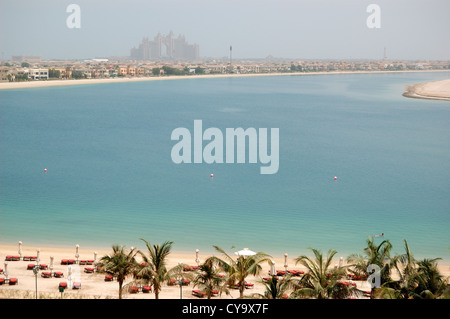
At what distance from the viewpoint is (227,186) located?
23188 millimetres

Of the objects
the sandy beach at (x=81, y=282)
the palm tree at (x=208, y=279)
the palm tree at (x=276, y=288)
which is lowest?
the sandy beach at (x=81, y=282)

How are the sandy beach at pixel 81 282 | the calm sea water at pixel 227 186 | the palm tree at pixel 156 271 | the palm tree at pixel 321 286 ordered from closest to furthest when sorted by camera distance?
the palm tree at pixel 321 286
the palm tree at pixel 156 271
the sandy beach at pixel 81 282
the calm sea water at pixel 227 186

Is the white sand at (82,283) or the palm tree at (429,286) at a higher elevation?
the palm tree at (429,286)

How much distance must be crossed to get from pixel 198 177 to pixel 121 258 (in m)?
15.8

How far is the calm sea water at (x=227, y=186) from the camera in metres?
16.7

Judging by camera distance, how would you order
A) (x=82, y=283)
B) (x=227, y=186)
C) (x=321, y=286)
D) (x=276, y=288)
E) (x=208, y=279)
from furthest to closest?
(x=227, y=186)
(x=82, y=283)
(x=208, y=279)
(x=321, y=286)
(x=276, y=288)

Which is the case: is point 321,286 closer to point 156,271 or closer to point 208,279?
point 208,279

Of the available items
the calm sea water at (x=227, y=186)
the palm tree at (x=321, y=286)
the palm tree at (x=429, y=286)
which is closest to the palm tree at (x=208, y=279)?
the palm tree at (x=321, y=286)

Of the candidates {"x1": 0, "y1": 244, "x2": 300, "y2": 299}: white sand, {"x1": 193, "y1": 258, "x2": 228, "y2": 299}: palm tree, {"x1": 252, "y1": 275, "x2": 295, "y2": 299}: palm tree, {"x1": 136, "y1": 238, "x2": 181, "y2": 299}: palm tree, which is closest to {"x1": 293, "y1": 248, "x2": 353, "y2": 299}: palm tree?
{"x1": 252, "y1": 275, "x2": 295, "y2": 299}: palm tree

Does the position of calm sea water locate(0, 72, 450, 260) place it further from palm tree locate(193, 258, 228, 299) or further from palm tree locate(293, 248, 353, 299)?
palm tree locate(293, 248, 353, 299)

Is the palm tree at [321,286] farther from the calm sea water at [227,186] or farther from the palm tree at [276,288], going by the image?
the calm sea water at [227,186]

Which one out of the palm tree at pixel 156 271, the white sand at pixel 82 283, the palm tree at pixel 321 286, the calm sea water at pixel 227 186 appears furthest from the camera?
the calm sea water at pixel 227 186

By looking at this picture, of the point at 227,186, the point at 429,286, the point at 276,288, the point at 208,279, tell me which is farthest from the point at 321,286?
the point at 227,186
